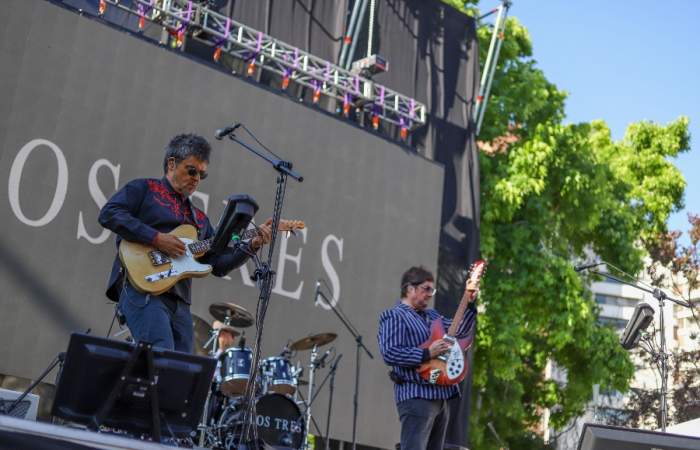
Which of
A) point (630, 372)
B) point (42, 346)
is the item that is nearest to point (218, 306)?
point (42, 346)

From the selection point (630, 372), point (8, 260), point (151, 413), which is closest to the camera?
point (151, 413)

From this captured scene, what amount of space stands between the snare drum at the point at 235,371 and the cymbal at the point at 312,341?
0.82m

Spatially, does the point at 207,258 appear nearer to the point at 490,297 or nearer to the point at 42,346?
the point at 42,346

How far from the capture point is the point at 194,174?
17.1 ft

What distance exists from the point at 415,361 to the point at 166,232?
1761 mm

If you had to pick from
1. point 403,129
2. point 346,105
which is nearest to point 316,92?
point 346,105

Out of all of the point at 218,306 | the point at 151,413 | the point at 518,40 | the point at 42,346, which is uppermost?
the point at 518,40

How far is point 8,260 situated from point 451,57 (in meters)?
8.55

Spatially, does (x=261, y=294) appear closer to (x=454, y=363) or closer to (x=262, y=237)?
(x=262, y=237)

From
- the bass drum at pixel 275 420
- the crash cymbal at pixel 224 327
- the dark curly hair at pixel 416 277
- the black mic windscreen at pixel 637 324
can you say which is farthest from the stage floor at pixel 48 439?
the black mic windscreen at pixel 637 324

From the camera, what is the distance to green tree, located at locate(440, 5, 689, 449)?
14.6 m

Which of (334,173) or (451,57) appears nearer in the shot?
(334,173)

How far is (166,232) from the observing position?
5.12m

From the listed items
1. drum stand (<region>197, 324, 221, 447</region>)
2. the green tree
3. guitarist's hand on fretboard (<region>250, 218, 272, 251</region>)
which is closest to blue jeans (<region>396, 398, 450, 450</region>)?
guitarist's hand on fretboard (<region>250, 218, 272, 251</region>)
